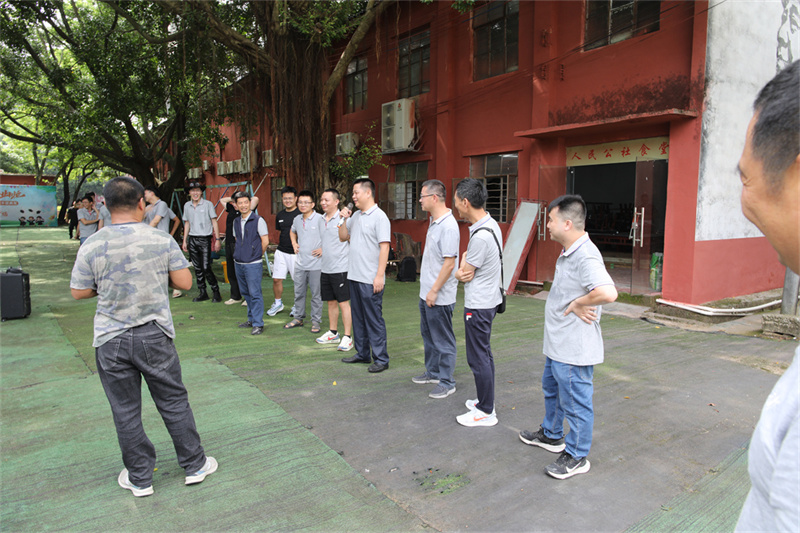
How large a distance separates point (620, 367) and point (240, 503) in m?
3.82

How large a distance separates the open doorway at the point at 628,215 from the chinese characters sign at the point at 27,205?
29789 mm

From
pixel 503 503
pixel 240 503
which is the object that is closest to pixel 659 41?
pixel 503 503

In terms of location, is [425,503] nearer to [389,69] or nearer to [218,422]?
[218,422]

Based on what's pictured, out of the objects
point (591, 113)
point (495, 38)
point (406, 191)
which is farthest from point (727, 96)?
point (406, 191)

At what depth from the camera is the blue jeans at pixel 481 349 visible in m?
3.60

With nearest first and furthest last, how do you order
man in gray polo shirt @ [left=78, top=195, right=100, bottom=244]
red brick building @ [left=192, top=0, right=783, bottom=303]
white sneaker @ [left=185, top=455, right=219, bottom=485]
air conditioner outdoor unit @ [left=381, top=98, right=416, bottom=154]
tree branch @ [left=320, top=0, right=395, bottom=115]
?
white sneaker @ [left=185, top=455, right=219, bottom=485]
red brick building @ [left=192, top=0, right=783, bottom=303]
tree branch @ [left=320, top=0, right=395, bottom=115]
man in gray polo shirt @ [left=78, top=195, right=100, bottom=244]
air conditioner outdoor unit @ [left=381, top=98, right=416, bottom=154]

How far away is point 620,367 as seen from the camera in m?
5.02

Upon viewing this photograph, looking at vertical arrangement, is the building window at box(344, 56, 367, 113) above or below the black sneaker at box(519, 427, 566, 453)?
above

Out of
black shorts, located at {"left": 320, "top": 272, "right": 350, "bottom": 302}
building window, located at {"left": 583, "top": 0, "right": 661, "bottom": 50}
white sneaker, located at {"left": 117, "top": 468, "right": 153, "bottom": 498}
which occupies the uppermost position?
building window, located at {"left": 583, "top": 0, "right": 661, "bottom": 50}

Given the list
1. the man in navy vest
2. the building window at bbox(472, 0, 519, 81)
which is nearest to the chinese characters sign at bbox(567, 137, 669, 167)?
the building window at bbox(472, 0, 519, 81)

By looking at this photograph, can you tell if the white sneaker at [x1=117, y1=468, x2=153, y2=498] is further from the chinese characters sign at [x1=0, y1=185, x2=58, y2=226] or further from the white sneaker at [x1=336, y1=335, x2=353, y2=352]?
the chinese characters sign at [x1=0, y1=185, x2=58, y2=226]

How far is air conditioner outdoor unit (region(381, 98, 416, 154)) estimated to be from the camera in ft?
37.4

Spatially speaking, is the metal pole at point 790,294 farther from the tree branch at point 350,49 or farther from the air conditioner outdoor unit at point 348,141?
the air conditioner outdoor unit at point 348,141

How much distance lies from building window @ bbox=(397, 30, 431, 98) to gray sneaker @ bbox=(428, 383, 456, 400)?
29.1ft
